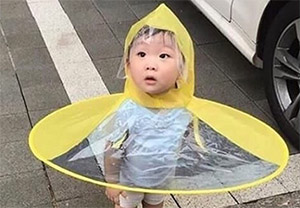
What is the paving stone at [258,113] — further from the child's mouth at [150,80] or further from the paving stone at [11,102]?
the child's mouth at [150,80]

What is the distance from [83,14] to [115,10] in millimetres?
312

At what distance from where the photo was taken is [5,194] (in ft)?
11.5

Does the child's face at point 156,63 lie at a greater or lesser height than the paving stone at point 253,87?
greater

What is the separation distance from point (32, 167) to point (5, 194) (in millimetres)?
280

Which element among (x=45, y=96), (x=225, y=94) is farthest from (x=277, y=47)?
(x=45, y=96)

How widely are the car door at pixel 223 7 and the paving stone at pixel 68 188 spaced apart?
157cm

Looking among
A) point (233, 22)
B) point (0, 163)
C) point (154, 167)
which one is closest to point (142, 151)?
point (154, 167)

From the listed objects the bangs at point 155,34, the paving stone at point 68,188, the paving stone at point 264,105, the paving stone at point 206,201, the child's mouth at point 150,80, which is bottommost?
the paving stone at point 68,188

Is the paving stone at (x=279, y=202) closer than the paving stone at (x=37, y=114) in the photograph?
Yes

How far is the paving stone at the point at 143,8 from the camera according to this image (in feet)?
19.9

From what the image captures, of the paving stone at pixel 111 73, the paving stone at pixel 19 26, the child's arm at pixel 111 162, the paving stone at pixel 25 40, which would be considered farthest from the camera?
the paving stone at pixel 19 26

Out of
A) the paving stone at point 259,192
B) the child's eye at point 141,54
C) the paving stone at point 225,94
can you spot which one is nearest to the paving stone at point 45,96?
the paving stone at point 225,94

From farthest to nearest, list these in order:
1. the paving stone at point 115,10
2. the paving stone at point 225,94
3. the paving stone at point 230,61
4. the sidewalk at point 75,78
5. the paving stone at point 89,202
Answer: the paving stone at point 115,10 → the paving stone at point 230,61 → the paving stone at point 225,94 → the sidewalk at point 75,78 → the paving stone at point 89,202

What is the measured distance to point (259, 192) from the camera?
3.53 meters
